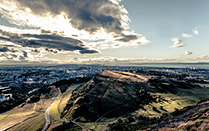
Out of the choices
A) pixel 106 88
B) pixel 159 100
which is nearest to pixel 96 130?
pixel 106 88

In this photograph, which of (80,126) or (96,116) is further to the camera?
(96,116)

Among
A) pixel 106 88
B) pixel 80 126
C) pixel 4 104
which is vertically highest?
pixel 106 88

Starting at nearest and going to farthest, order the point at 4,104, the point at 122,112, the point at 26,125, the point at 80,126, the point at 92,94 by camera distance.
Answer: the point at 80,126
the point at 26,125
the point at 122,112
the point at 92,94
the point at 4,104

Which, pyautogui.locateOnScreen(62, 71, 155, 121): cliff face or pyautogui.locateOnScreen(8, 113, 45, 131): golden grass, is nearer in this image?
pyautogui.locateOnScreen(8, 113, 45, 131): golden grass

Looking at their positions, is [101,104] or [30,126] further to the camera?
[101,104]

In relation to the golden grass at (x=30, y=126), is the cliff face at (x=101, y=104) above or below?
above

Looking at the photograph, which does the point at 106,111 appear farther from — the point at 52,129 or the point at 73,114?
the point at 52,129

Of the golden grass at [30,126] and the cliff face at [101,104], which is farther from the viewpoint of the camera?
the cliff face at [101,104]

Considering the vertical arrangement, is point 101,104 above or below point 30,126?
above

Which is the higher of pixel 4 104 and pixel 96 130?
pixel 96 130

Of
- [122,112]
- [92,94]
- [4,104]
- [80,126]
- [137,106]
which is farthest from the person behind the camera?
[4,104]

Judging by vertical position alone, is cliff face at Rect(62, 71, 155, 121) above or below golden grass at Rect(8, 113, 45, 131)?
above
